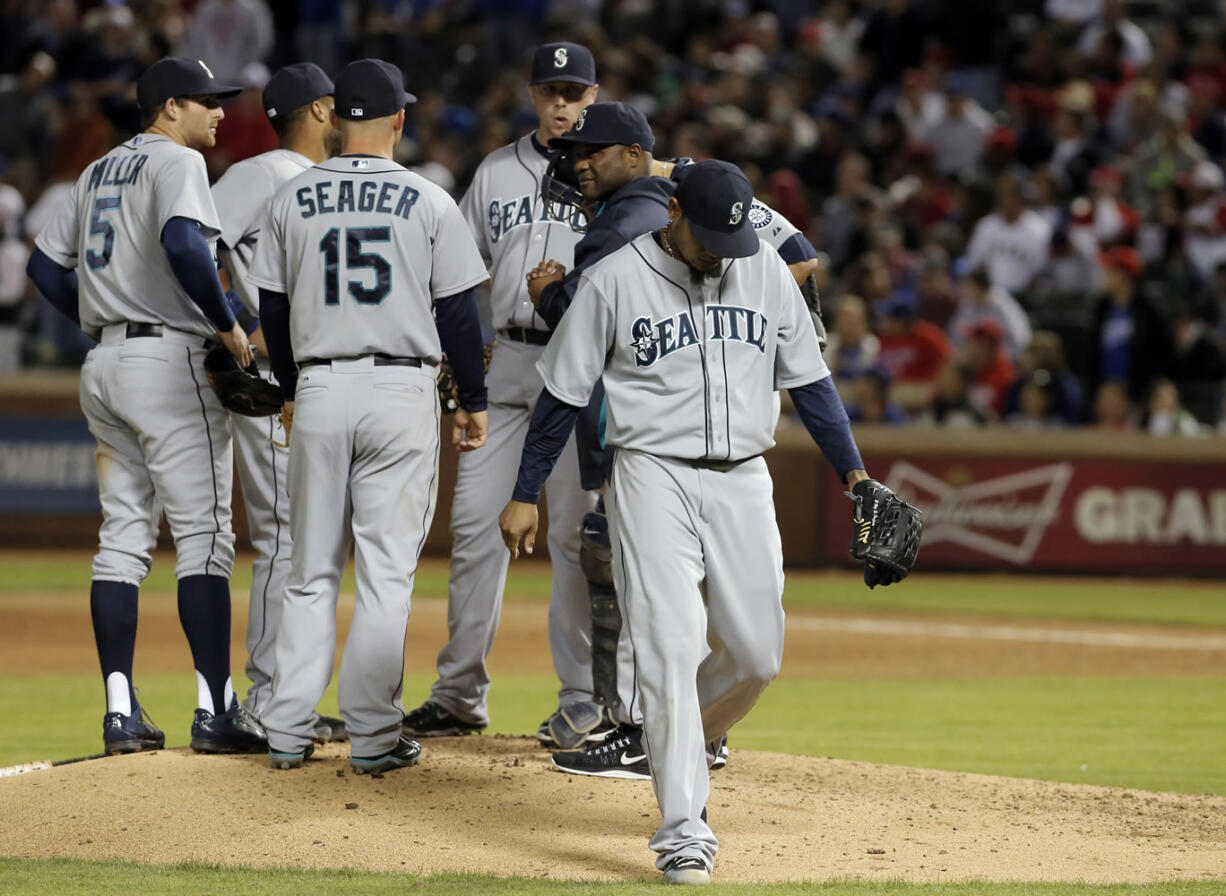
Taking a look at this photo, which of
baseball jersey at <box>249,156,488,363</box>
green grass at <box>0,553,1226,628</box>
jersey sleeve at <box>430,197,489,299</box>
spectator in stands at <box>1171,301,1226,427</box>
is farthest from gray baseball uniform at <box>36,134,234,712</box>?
spectator in stands at <box>1171,301,1226,427</box>

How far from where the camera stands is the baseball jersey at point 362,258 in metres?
5.65

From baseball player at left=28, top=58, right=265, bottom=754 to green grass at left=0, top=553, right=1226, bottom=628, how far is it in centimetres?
702

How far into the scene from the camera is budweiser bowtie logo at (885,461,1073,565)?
1452 cm

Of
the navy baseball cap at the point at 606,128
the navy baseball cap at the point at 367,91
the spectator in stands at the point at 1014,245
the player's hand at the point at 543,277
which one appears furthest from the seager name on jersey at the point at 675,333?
the spectator in stands at the point at 1014,245

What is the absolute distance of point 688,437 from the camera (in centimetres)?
497

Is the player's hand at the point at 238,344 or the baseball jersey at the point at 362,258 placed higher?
the baseball jersey at the point at 362,258

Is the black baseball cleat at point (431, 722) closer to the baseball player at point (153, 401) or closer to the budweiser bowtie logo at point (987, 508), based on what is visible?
the baseball player at point (153, 401)

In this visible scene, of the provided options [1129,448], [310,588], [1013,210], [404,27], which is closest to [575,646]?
[310,588]

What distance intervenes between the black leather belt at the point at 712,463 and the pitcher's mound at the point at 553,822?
1.12 meters

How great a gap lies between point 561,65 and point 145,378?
1877 mm

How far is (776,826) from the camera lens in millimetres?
5496

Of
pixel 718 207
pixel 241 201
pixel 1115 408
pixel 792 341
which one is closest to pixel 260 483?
pixel 241 201

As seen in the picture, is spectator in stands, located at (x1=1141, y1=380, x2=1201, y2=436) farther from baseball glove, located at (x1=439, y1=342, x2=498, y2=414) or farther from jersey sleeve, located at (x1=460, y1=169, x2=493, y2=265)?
baseball glove, located at (x1=439, y1=342, x2=498, y2=414)

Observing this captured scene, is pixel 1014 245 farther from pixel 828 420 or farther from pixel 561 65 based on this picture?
pixel 828 420
